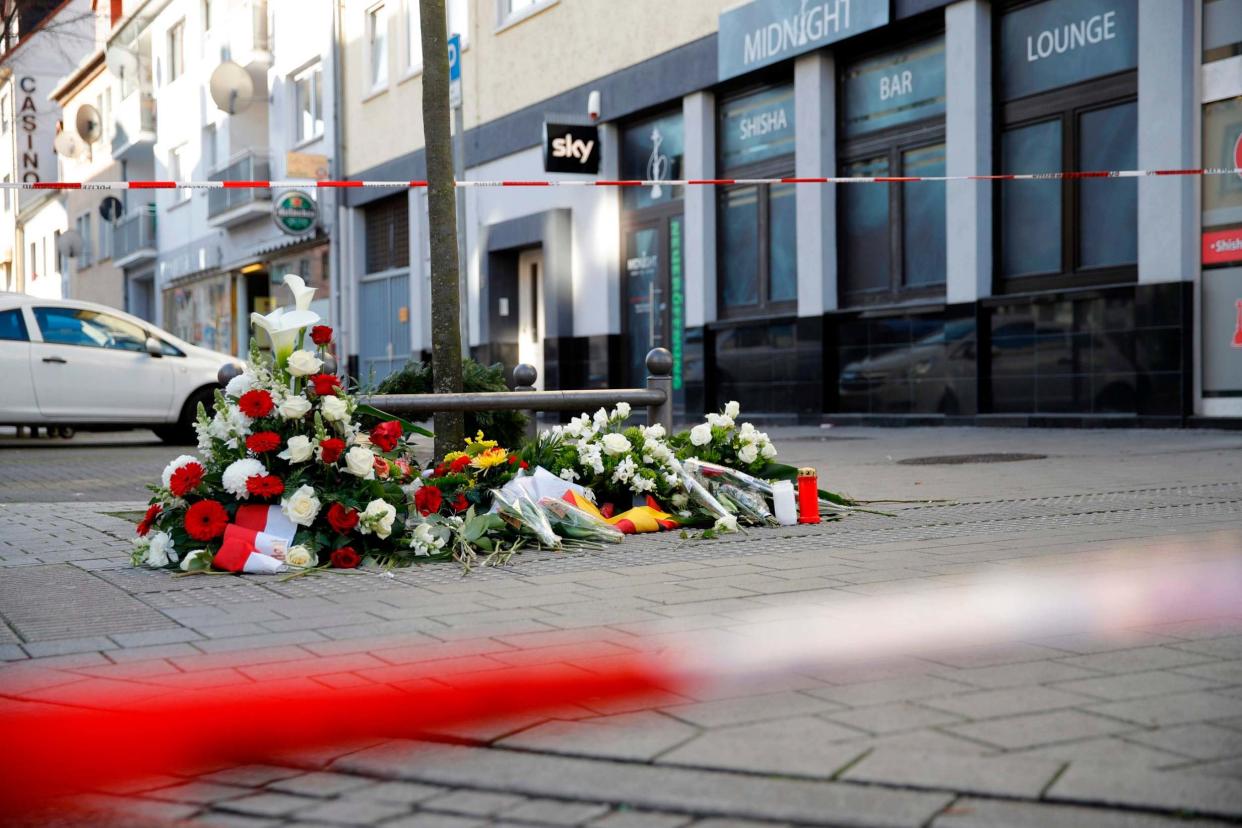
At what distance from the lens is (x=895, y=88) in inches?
625

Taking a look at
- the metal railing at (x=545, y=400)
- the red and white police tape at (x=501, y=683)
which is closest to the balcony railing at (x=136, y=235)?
the metal railing at (x=545, y=400)

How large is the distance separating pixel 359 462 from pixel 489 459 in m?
0.97

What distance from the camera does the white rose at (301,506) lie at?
589 cm

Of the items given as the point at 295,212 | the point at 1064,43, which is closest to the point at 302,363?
the point at 1064,43

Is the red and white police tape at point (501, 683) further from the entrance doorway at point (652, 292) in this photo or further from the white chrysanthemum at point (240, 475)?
the entrance doorway at point (652, 292)

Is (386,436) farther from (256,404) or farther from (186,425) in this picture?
(186,425)

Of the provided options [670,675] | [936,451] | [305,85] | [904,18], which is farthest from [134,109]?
[670,675]

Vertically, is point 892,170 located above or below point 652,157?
below

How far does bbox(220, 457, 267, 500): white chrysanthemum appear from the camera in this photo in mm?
5926

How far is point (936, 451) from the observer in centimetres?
1201

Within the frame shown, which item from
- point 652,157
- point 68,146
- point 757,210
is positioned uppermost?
point 68,146

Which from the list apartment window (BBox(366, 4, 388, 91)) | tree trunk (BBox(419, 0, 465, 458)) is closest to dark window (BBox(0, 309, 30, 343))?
tree trunk (BBox(419, 0, 465, 458))

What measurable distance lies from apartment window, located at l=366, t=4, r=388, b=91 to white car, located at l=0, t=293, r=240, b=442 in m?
12.1

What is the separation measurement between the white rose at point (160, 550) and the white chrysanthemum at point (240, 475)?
0.32m
